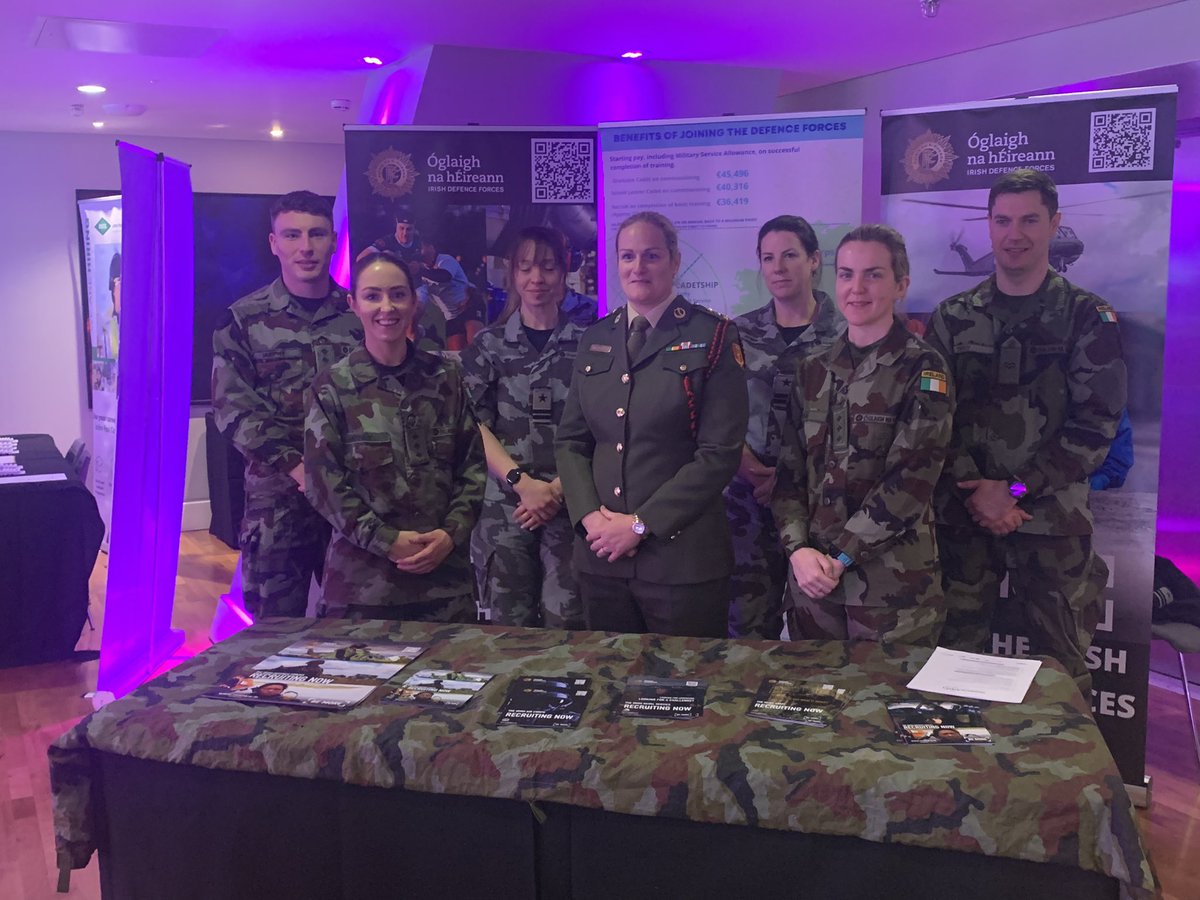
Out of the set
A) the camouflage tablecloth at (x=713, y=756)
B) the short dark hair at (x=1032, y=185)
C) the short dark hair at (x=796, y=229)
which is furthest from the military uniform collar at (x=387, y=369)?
the short dark hair at (x=1032, y=185)

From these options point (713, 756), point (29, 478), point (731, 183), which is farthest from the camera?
point (29, 478)

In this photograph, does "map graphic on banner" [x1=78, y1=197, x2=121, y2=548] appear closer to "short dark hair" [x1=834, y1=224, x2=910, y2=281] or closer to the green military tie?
the green military tie

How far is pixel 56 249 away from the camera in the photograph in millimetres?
6973

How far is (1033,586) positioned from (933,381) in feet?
3.04

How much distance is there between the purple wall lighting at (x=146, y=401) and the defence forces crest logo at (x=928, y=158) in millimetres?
2349

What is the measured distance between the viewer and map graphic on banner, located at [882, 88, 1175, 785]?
3.00 metres

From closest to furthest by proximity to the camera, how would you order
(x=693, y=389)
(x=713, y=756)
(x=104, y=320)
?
(x=713, y=756), (x=693, y=389), (x=104, y=320)

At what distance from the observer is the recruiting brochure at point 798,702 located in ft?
5.51

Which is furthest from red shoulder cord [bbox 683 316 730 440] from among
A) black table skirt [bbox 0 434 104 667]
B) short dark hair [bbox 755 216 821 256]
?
black table skirt [bbox 0 434 104 667]

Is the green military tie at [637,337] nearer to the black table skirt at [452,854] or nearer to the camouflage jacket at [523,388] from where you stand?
the camouflage jacket at [523,388]

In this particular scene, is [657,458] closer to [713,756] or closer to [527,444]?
[527,444]

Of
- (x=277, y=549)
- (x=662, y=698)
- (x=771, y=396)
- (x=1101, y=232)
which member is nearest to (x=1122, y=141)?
(x=1101, y=232)

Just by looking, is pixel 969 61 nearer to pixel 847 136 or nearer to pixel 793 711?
pixel 847 136

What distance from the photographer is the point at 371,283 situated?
2545 millimetres
